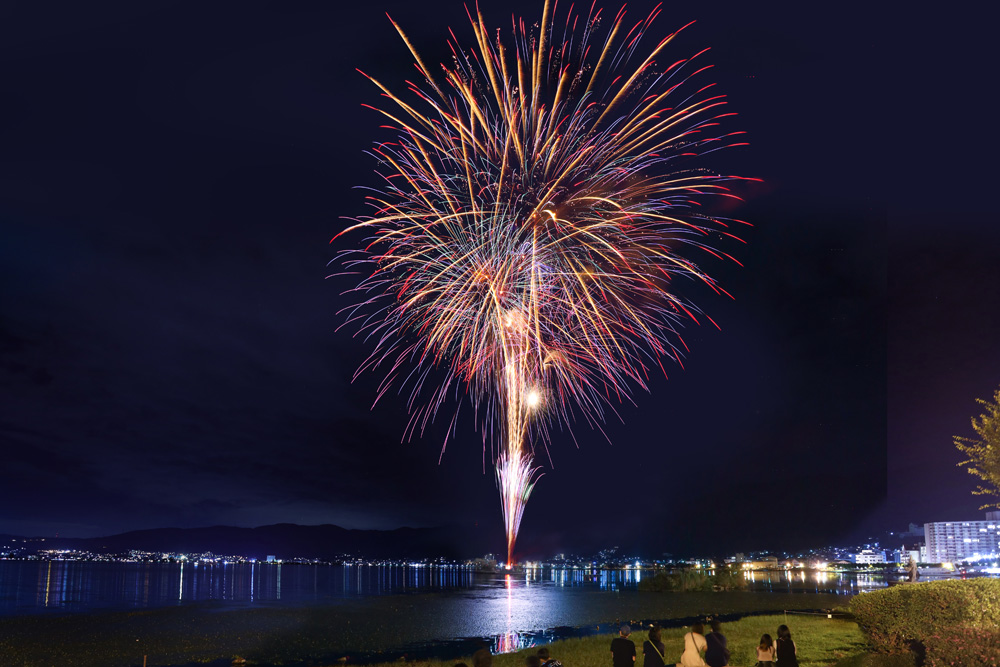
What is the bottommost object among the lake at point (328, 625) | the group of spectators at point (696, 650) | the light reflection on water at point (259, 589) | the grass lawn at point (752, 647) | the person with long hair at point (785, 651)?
the light reflection on water at point (259, 589)

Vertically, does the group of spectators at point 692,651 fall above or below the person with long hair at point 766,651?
above

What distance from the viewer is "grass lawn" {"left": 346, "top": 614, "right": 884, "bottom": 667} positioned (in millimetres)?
20105

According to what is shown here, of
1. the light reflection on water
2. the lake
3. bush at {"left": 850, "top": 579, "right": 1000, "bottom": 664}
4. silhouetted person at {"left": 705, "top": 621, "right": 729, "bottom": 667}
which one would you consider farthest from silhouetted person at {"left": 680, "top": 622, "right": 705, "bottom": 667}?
the light reflection on water

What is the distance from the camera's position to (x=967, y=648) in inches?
460

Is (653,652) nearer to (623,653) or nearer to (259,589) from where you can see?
(623,653)

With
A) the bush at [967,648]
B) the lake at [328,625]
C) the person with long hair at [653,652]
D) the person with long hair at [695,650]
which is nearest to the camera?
the bush at [967,648]

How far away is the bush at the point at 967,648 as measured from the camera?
Result: 37.3 feet

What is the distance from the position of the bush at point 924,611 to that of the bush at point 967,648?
0.72 m

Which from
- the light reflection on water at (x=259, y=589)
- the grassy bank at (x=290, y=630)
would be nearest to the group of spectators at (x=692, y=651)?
the grassy bank at (x=290, y=630)

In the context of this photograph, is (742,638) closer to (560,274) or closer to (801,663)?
(801,663)

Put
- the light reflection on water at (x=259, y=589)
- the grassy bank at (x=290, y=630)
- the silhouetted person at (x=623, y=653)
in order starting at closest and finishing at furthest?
the silhouetted person at (x=623, y=653) → the grassy bank at (x=290, y=630) → the light reflection on water at (x=259, y=589)

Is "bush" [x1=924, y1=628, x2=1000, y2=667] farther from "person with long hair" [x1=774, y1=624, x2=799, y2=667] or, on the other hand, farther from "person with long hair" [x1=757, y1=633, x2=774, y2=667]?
"person with long hair" [x1=757, y1=633, x2=774, y2=667]

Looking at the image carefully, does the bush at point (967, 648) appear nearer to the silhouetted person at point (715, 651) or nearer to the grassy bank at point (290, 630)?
the silhouetted person at point (715, 651)

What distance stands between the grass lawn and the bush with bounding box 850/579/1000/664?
748mm
